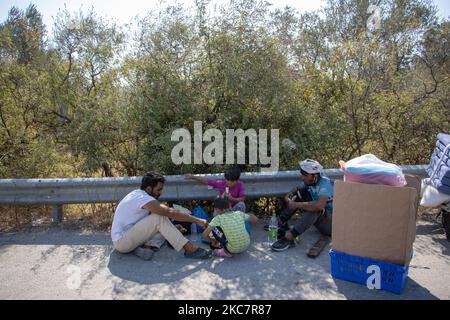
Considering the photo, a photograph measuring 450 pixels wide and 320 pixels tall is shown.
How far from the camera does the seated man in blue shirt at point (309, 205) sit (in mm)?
4570

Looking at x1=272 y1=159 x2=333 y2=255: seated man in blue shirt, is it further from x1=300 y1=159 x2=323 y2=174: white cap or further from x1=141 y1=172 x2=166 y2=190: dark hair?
x1=141 y1=172 x2=166 y2=190: dark hair

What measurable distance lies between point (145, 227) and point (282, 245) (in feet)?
5.55

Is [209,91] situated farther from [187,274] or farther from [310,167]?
[187,274]

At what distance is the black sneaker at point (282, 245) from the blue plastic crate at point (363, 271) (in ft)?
2.66

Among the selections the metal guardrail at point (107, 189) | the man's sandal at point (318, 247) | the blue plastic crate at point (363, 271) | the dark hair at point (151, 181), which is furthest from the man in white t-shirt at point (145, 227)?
the blue plastic crate at point (363, 271)

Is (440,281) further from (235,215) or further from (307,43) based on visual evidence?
(307,43)

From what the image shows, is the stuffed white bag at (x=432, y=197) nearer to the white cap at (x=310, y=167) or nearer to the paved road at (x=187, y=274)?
the paved road at (x=187, y=274)

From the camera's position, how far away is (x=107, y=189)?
17.9 feet

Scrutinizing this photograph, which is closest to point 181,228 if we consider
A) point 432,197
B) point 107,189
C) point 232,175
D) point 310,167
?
point 232,175

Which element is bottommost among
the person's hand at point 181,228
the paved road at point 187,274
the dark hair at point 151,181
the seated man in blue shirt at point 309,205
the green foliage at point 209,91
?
the paved road at point 187,274
